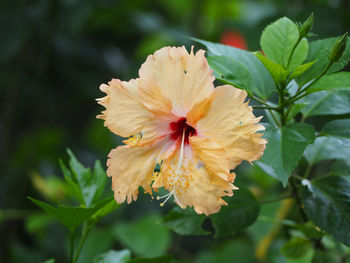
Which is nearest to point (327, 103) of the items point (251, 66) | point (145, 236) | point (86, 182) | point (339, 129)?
point (339, 129)

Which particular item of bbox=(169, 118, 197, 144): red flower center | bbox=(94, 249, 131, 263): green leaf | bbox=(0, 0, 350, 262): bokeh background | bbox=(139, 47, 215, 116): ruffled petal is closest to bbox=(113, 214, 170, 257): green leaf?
bbox=(0, 0, 350, 262): bokeh background

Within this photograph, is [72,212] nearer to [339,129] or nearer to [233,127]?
[233,127]

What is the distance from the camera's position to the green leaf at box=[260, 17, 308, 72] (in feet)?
2.77

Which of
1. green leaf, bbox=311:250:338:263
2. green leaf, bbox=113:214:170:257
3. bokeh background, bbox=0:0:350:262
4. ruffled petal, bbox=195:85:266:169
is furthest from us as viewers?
bokeh background, bbox=0:0:350:262

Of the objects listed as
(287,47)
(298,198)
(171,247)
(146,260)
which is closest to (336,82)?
(287,47)

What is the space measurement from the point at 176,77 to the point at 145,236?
1.17 m

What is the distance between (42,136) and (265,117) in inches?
73.7

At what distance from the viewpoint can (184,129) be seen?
0.88 metres

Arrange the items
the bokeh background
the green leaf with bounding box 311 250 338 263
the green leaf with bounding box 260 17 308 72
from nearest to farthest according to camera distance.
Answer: the green leaf with bounding box 260 17 308 72
the green leaf with bounding box 311 250 338 263
the bokeh background

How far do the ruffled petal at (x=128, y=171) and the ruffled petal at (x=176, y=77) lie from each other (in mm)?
104

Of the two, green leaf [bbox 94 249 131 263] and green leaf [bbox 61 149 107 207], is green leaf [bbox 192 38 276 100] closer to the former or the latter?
green leaf [bbox 61 149 107 207]

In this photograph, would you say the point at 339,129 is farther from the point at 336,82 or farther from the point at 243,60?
the point at 243,60

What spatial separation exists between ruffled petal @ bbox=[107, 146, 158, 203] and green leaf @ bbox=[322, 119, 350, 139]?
390 millimetres

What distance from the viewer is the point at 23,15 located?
228 cm
